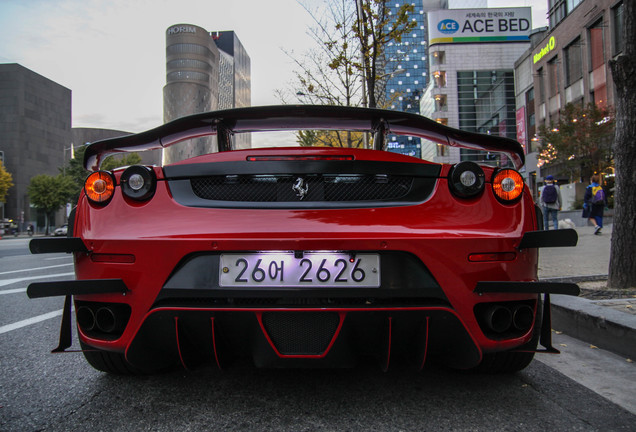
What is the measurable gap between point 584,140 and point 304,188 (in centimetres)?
2432

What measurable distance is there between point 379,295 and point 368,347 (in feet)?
0.74

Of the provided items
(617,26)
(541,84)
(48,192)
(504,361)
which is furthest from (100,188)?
(48,192)

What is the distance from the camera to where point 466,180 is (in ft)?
6.22

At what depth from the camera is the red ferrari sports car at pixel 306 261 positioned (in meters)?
1.69

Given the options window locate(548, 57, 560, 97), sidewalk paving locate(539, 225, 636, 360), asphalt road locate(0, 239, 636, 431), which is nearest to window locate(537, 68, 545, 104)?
window locate(548, 57, 560, 97)

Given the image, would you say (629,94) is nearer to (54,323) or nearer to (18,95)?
(54,323)

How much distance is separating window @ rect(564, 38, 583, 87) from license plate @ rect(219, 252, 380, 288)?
33598 mm

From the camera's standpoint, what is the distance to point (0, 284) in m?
6.55

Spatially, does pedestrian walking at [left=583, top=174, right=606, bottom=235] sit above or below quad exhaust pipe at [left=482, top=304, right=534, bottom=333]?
above

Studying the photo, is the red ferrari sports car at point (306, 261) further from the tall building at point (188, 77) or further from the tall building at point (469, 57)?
Result: the tall building at point (188, 77)

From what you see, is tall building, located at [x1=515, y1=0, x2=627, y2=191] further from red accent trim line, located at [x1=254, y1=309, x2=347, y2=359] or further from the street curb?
red accent trim line, located at [x1=254, y1=309, x2=347, y2=359]

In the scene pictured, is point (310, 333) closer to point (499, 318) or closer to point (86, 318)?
point (499, 318)

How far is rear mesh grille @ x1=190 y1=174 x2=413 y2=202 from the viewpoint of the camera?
1.86 metres

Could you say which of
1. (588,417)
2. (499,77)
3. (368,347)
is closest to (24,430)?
(368,347)
